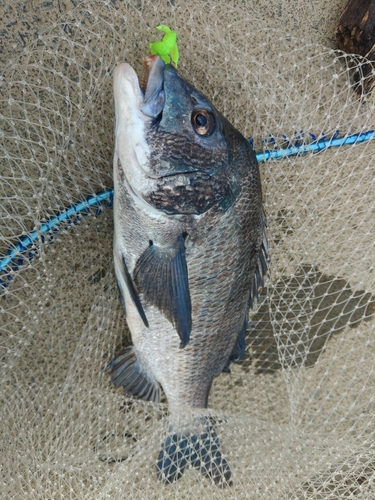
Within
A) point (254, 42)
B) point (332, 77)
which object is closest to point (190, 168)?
point (254, 42)

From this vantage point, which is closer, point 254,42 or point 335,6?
point 254,42

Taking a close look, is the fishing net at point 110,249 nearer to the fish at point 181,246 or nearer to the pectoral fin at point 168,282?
the fish at point 181,246

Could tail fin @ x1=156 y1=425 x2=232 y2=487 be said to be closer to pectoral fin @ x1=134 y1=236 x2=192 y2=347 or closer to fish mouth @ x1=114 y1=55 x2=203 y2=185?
pectoral fin @ x1=134 y1=236 x2=192 y2=347

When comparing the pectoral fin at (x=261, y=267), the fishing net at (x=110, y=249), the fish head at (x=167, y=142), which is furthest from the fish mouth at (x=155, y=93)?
the pectoral fin at (x=261, y=267)

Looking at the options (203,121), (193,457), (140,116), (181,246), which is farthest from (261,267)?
(193,457)

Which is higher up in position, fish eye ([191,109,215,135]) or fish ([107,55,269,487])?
fish eye ([191,109,215,135])

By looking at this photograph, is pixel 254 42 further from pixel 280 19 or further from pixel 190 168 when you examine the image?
pixel 190 168

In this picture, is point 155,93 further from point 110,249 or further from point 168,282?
point 110,249

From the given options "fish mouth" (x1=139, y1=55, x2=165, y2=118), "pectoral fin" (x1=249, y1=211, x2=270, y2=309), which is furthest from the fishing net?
"fish mouth" (x1=139, y1=55, x2=165, y2=118)
